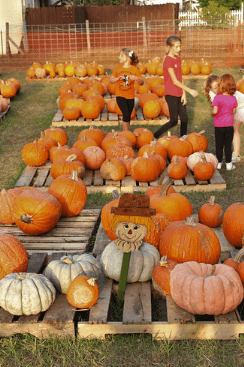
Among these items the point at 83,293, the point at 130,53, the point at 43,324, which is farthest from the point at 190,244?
the point at 130,53

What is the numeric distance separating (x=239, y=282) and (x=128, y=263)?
0.81 m

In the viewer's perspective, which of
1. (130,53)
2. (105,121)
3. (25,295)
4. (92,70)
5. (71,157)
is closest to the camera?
(25,295)

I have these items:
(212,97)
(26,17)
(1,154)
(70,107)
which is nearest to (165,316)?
(212,97)

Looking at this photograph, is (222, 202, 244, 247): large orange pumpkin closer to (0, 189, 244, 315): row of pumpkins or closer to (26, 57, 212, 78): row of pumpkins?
(0, 189, 244, 315): row of pumpkins

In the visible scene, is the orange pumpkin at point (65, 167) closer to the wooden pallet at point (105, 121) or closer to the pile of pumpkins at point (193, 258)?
the pile of pumpkins at point (193, 258)

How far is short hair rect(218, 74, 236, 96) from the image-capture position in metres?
5.89

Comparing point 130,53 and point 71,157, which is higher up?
point 130,53

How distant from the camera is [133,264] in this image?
340 centimetres

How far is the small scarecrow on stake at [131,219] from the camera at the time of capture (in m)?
2.88

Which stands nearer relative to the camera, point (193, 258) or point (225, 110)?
point (193, 258)

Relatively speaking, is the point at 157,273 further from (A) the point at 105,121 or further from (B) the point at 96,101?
(B) the point at 96,101

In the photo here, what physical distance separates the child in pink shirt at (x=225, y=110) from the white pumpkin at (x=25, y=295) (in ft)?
12.4

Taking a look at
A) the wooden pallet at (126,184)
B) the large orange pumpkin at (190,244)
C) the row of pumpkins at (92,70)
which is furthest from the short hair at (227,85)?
the row of pumpkins at (92,70)

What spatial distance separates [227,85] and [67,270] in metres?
3.75
